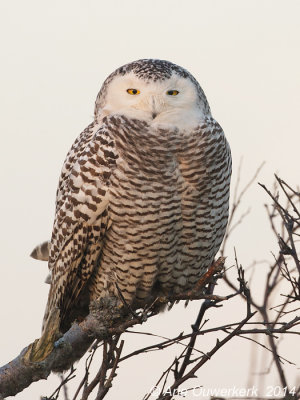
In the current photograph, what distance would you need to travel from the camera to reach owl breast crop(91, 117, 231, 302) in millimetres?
5406

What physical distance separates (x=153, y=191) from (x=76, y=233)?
0.65 metres

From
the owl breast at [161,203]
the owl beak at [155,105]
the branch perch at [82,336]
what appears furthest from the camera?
the owl beak at [155,105]

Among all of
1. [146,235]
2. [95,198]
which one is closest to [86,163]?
[95,198]

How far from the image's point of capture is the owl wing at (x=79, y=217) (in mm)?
5441

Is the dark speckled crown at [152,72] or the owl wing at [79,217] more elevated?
the dark speckled crown at [152,72]

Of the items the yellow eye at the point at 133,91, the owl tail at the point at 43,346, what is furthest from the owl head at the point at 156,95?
the owl tail at the point at 43,346

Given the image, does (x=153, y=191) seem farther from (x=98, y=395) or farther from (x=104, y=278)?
(x=98, y=395)

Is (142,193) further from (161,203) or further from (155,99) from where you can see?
(155,99)

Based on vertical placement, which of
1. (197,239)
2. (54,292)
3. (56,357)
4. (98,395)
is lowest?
(98,395)

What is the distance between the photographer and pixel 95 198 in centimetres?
544

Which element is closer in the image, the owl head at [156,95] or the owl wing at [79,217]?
the owl wing at [79,217]

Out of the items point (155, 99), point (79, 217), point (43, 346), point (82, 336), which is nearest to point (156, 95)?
point (155, 99)

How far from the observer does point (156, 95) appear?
18.4ft

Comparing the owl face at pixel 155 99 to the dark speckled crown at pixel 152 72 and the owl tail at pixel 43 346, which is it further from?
the owl tail at pixel 43 346
